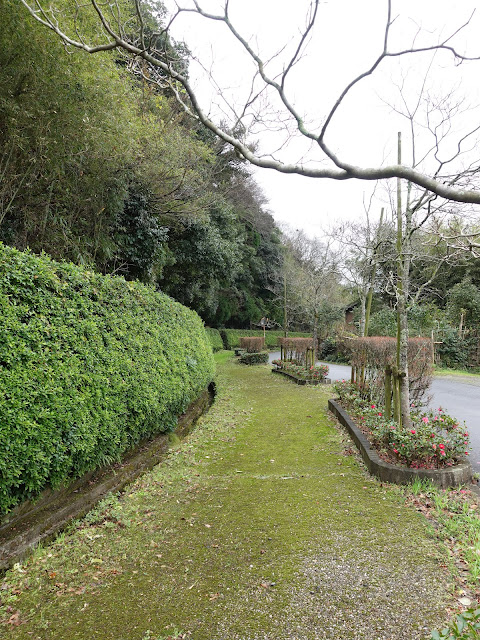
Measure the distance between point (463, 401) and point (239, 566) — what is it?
8.46 meters

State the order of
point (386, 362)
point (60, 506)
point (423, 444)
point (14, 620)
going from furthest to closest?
point (386, 362)
point (423, 444)
point (60, 506)
point (14, 620)

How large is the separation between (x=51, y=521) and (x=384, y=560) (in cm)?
262

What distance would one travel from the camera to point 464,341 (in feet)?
57.7

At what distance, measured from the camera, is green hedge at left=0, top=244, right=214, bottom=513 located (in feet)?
9.25

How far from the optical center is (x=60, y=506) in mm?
3344

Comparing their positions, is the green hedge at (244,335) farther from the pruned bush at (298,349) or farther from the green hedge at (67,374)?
the green hedge at (67,374)

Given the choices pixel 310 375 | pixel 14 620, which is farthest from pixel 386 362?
pixel 14 620

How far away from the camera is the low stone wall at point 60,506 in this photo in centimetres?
281

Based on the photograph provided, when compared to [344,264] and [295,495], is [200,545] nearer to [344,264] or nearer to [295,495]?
[295,495]

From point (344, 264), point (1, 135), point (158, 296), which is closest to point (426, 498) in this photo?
point (158, 296)

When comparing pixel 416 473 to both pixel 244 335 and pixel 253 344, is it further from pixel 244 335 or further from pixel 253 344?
pixel 244 335

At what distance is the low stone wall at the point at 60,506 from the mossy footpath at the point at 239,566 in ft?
0.34

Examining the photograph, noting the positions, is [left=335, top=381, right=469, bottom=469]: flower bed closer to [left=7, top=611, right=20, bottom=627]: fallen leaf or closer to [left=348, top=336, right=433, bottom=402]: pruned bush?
[left=348, top=336, right=433, bottom=402]: pruned bush

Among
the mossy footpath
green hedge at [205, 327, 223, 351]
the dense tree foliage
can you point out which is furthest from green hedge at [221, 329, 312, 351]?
the mossy footpath
